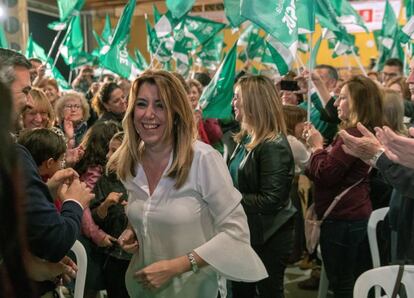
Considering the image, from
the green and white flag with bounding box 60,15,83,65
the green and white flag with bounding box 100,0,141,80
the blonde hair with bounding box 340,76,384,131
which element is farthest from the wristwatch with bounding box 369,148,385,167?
the green and white flag with bounding box 60,15,83,65

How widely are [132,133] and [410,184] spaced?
4.23 ft

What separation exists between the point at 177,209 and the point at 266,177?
1.02 metres

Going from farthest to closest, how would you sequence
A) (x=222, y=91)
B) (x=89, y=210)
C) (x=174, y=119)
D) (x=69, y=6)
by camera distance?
(x=69, y=6) < (x=222, y=91) < (x=89, y=210) < (x=174, y=119)

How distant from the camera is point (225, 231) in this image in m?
2.06

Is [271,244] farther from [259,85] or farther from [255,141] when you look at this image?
[259,85]

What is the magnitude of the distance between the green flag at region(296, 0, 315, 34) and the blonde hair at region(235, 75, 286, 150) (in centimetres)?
87

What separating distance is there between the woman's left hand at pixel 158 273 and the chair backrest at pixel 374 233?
5.18 ft

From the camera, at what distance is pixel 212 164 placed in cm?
209

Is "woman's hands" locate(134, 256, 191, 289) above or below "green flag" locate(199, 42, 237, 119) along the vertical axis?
below

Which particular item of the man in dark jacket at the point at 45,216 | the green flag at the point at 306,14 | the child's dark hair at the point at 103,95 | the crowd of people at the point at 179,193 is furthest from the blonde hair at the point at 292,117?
the man in dark jacket at the point at 45,216

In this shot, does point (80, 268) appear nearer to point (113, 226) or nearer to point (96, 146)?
point (113, 226)

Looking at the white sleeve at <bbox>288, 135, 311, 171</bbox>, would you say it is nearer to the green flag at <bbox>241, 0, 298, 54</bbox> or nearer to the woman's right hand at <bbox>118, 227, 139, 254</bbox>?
the green flag at <bbox>241, 0, 298, 54</bbox>

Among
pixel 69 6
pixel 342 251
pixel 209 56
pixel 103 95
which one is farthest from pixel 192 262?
pixel 209 56

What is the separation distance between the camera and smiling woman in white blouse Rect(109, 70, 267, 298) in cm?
203
